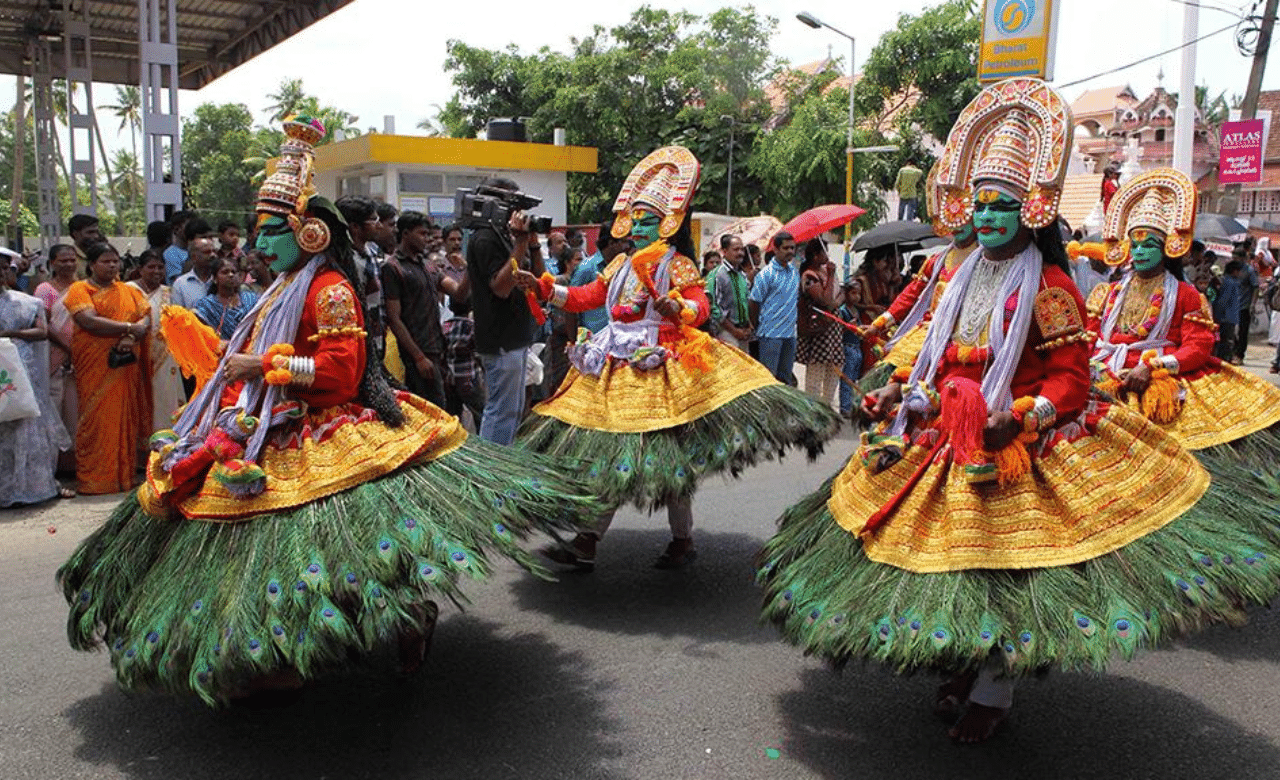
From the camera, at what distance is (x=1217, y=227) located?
14.5m

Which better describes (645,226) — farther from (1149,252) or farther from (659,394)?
(1149,252)

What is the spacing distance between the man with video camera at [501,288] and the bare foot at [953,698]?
2686 mm

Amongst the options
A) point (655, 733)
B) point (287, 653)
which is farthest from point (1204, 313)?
point (287, 653)

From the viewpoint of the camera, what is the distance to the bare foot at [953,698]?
3719 mm

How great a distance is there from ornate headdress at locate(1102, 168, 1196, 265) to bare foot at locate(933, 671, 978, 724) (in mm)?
2742

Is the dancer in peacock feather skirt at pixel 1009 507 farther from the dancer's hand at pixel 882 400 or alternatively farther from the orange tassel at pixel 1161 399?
the orange tassel at pixel 1161 399

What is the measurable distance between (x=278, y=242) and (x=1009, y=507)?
8.71ft

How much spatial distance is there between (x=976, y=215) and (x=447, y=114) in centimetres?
3419

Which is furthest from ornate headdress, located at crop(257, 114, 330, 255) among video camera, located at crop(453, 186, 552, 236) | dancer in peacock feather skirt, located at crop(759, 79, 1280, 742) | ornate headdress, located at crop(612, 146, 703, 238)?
dancer in peacock feather skirt, located at crop(759, 79, 1280, 742)

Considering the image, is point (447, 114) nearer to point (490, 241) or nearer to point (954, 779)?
point (490, 241)

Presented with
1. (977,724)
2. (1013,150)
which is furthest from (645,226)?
(977,724)

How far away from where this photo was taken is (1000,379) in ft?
11.5

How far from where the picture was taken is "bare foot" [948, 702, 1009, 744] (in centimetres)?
353

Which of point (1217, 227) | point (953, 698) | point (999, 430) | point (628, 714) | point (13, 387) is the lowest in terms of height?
point (628, 714)
